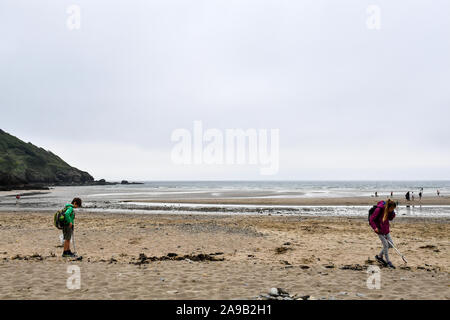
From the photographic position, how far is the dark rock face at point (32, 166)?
13473 centimetres

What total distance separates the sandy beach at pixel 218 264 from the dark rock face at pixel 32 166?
139147mm

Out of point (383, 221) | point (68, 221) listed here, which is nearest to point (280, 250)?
point (383, 221)

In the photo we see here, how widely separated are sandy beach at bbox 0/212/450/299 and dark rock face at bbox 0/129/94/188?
457ft

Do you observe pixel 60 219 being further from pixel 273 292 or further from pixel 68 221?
pixel 273 292

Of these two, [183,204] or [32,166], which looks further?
[32,166]

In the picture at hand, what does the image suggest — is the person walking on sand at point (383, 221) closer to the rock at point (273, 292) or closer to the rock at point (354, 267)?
the rock at point (354, 267)

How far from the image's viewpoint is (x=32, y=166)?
153500 millimetres

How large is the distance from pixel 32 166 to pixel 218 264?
175 m
